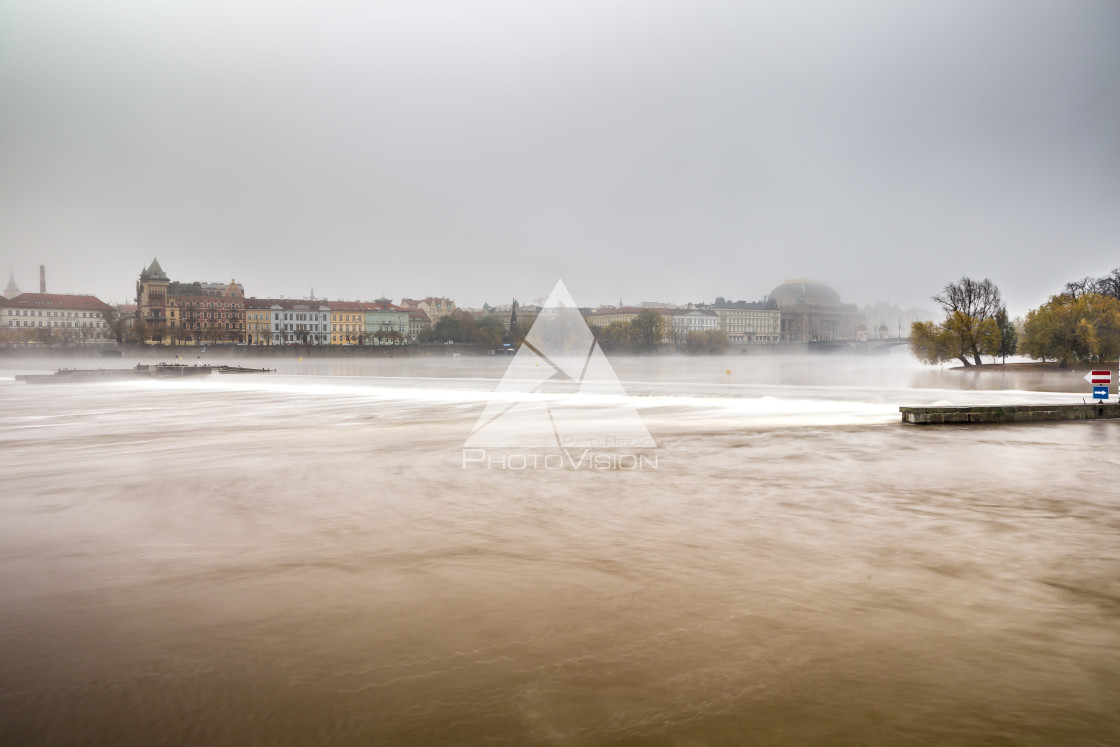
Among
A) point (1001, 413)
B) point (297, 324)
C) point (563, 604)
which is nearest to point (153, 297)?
point (297, 324)

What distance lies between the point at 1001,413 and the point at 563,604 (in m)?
20.0

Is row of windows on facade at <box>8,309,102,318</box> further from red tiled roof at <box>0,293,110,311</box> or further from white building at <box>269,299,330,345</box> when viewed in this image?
white building at <box>269,299,330,345</box>

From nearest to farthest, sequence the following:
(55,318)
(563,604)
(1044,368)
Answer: (563,604) → (1044,368) → (55,318)

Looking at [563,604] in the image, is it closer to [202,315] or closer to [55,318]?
[202,315]

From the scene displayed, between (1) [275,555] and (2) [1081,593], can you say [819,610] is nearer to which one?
(2) [1081,593]

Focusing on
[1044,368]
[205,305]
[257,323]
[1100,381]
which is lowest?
[1044,368]

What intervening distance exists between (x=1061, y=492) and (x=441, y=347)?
153m

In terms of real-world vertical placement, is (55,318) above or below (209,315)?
below

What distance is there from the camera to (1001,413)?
22.0 meters

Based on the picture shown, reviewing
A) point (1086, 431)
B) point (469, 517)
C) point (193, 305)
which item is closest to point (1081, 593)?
point (469, 517)

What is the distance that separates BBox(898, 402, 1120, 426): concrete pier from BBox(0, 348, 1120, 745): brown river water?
6.73 metres

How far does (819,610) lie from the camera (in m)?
6.62

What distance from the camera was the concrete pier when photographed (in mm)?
21766

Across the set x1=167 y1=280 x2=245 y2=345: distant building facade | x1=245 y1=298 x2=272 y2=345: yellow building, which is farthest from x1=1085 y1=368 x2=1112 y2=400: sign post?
x1=245 y1=298 x2=272 y2=345: yellow building
